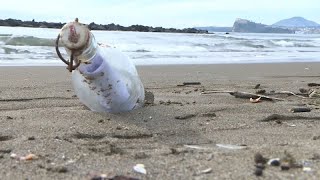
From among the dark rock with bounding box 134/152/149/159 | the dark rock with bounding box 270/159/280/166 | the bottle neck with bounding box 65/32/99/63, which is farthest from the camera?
the bottle neck with bounding box 65/32/99/63

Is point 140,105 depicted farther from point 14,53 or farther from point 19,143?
point 14,53

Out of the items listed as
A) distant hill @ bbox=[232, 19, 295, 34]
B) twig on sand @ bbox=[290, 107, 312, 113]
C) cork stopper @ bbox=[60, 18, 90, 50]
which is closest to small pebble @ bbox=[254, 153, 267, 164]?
cork stopper @ bbox=[60, 18, 90, 50]

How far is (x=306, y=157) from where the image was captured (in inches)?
90.9

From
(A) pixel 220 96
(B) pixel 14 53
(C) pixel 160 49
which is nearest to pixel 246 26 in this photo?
(C) pixel 160 49

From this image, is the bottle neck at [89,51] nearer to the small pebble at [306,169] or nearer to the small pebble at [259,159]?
the small pebble at [259,159]

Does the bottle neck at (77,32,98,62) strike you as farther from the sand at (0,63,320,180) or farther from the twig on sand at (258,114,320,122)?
the twig on sand at (258,114,320,122)

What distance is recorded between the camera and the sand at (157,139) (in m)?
2.10

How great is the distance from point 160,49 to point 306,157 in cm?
1350

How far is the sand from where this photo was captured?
2102 mm

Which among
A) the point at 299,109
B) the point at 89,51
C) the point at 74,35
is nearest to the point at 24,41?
the point at 299,109

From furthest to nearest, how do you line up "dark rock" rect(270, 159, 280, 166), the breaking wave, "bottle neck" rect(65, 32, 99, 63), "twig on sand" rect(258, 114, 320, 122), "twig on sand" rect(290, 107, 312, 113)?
the breaking wave < "twig on sand" rect(290, 107, 312, 113) < "twig on sand" rect(258, 114, 320, 122) < "bottle neck" rect(65, 32, 99, 63) < "dark rock" rect(270, 159, 280, 166)

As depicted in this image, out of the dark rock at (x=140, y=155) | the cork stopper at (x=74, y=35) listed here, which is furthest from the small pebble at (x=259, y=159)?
the cork stopper at (x=74, y=35)

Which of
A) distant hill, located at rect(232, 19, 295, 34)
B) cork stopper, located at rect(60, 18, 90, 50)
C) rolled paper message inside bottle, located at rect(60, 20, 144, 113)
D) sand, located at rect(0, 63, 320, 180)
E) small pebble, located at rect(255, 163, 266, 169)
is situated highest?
cork stopper, located at rect(60, 18, 90, 50)

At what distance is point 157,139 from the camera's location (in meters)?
2.76
